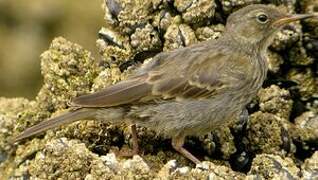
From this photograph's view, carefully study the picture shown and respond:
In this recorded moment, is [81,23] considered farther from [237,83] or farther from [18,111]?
[237,83]

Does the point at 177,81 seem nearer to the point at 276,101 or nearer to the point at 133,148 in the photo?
the point at 133,148

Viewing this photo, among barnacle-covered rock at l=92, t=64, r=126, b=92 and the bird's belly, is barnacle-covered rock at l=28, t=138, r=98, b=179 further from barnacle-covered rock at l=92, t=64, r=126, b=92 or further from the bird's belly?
barnacle-covered rock at l=92, t=64, r=126, b=92

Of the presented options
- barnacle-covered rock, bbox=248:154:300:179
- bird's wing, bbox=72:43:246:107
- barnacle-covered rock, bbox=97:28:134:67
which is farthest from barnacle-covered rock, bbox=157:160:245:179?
barnacle-covered rock, bbox=97:28:134:67

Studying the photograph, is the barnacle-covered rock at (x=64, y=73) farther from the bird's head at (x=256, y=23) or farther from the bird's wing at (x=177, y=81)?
the bird's head at (x=256, y=23)

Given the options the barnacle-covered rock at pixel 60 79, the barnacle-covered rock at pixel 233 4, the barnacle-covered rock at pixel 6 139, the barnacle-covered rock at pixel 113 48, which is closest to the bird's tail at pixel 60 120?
the barnacle-covered rock at pixel 60 79

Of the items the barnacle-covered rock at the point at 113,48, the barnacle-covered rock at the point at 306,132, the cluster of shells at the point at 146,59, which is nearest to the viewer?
the cluster of shells at the point at 146,59

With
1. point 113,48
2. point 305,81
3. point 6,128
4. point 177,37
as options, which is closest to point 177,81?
point 177,37

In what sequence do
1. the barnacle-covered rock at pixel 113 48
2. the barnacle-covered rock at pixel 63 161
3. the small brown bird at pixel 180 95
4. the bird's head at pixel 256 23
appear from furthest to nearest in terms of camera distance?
the barnacle-covered rock at pixel 113 48, the bird's head at pixel 256 23, the small brown bird at pixel 180 95, the barnacle-covered rock at pixel 63 161
